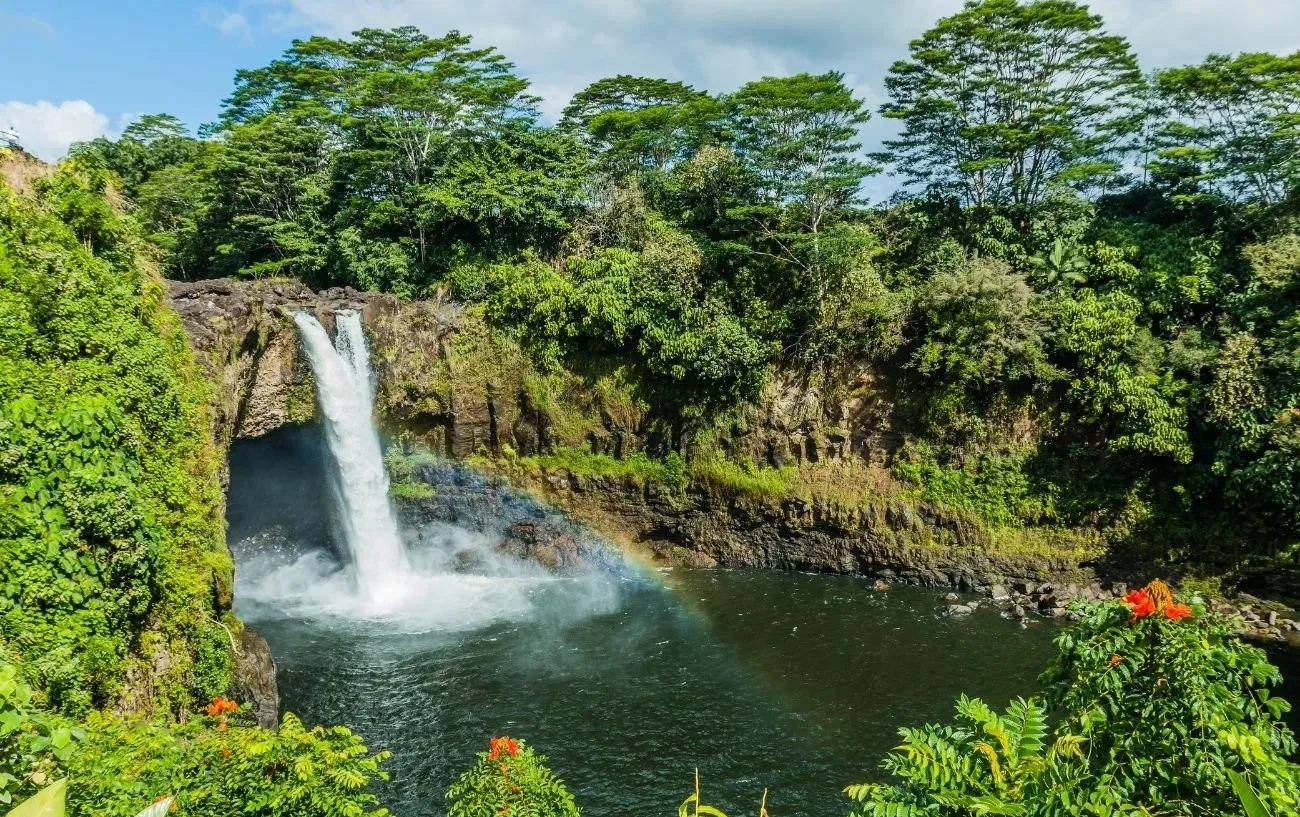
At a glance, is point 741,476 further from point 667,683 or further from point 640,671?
point 667,683

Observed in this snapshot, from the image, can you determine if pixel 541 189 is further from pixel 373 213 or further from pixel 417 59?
pixel 417 59

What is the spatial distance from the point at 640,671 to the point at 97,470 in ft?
40.9

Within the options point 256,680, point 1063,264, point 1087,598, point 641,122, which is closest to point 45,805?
point 256,680

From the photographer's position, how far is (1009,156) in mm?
25578

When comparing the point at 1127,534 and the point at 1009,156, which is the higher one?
the point at 1009,156

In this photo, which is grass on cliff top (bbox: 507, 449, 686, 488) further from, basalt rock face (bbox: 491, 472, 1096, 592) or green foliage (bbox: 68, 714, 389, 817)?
green foliage (bbox: 68, 714, 389, 817)

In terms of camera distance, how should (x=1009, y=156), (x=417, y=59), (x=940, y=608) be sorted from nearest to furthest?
(x=940, y=608) < (x=1009, y=156) < (x=417, y=59)

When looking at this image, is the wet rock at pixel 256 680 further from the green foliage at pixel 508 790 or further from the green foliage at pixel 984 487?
the green foliage at pixel 984 487

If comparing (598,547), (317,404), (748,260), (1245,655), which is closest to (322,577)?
(317,404)

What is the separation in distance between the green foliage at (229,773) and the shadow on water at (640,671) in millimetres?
7587

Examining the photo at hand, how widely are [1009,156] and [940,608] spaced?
52.8 feet

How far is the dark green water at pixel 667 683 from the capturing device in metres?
14.1

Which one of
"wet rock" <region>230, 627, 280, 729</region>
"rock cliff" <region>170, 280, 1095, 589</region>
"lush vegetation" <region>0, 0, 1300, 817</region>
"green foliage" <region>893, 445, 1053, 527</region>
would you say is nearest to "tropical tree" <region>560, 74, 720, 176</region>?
"lush vegetation" <region>0, 0, 1300, 817</region>

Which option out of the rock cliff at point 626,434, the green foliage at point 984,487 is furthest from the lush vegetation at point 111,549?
the green foliage at point 984,487
